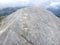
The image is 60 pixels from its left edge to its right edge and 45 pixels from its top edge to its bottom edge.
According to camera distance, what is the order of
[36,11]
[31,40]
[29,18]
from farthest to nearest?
[36,11]
[29,18]
[31,40]

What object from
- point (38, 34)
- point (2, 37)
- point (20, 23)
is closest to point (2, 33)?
point (2, 37)

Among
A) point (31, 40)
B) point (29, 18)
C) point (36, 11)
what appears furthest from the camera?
point (36, 11)

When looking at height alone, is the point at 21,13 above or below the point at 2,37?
above

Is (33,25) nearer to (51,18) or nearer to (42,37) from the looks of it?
(42,37)

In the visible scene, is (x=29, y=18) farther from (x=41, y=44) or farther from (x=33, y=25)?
(x=41, y=44)

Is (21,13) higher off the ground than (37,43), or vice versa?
(21,13)

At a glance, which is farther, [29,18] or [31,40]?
[29,18]

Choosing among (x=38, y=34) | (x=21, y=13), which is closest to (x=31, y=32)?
(x=38, y=34)
